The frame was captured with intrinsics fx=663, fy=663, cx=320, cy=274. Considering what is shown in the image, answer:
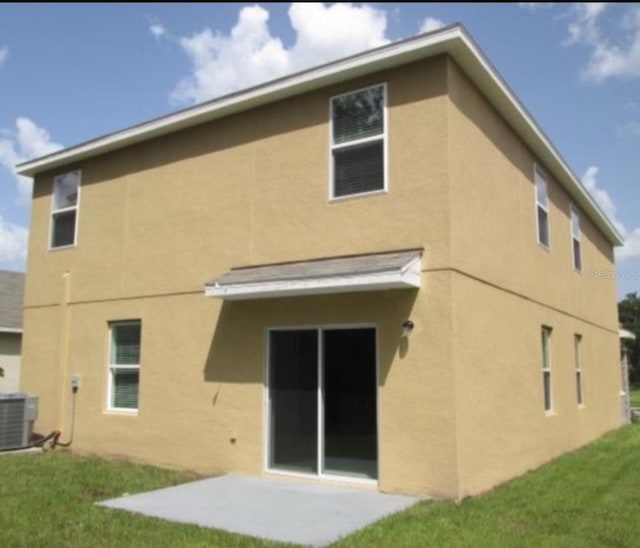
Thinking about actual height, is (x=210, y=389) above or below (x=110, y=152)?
below

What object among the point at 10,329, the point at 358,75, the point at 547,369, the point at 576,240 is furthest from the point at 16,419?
the point at 576,240

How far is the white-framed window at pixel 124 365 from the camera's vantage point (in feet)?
40.1

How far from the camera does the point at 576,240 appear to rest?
16562 mm

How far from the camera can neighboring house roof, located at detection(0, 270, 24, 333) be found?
21844 mm

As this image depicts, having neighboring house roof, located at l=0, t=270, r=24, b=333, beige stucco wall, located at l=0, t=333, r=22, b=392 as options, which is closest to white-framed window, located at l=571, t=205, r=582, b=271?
neighboring house roof, located at l=0, t=270, r=24, b=333

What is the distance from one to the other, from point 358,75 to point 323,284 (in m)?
3.27

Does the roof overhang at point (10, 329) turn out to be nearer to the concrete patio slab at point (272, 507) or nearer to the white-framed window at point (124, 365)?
the white-framed window at point (124, 365)

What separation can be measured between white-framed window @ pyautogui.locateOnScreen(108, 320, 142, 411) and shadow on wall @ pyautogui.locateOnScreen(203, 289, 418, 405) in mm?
2013

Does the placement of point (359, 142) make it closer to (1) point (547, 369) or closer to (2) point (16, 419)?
(1) point (547, 369)

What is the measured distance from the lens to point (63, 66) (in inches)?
490

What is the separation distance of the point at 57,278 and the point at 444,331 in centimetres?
871

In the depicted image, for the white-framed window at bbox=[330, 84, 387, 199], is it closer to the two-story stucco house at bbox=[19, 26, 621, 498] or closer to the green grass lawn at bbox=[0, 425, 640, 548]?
the two-story stucco house at bbox=[19, 26, 621, 498]

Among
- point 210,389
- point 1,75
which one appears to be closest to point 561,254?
point 210,389

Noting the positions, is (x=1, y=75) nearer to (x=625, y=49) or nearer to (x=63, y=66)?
(x=63, y=66)
